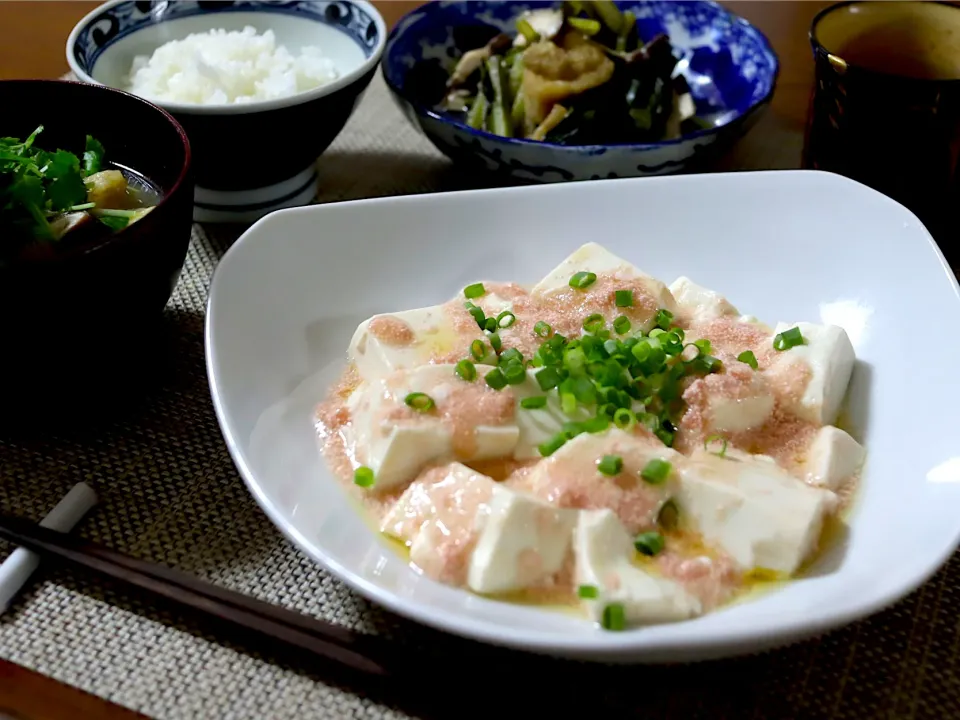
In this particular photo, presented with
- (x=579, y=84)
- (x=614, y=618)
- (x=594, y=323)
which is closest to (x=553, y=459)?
(x=614, y=618)

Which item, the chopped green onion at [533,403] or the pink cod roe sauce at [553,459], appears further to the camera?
the chopped green onion at [533,403]

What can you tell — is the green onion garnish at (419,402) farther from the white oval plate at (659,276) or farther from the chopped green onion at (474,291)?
the chopped green onion at (474,291)

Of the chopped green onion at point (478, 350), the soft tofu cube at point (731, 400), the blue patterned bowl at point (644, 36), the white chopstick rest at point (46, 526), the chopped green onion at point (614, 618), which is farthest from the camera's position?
the blue patterned bowl at point (644, 36)

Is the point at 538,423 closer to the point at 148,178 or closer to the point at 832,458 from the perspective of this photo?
the point at 832,458

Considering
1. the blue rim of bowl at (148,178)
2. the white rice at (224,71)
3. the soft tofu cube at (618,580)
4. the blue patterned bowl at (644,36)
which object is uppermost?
the blue rim of bowl at (148,178)

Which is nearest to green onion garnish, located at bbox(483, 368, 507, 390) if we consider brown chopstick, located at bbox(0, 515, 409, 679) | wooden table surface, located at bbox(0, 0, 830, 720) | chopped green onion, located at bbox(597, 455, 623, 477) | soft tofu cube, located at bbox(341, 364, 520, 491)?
soft tofu cube, located at bbox(341, 364, 520, 491)

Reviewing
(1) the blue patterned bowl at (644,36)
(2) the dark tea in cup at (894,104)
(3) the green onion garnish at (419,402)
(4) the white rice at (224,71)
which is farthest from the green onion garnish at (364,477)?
(2) the dark tea in cup at (894,104)
